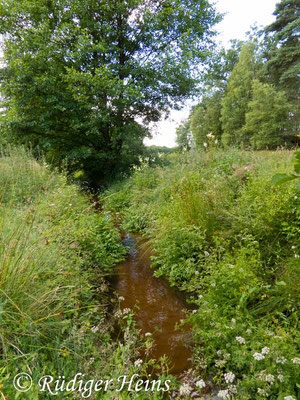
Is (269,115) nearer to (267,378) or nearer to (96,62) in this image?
(96,62)

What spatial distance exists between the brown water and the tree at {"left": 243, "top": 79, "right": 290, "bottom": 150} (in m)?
17.2

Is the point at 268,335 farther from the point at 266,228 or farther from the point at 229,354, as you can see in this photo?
the point at 266,228

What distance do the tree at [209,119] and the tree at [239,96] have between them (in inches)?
81.3

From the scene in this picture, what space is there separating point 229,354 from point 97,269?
6.10ft

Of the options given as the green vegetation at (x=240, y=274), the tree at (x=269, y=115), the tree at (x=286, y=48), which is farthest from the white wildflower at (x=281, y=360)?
the tree at (x=286, y=48)

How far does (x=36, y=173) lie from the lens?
18.5 feet

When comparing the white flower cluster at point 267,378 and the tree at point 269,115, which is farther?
the tree at point 269,115

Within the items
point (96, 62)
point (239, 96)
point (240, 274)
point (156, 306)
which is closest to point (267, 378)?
point (240, 274)

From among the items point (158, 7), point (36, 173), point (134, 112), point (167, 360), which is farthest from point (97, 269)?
point (158, 7)

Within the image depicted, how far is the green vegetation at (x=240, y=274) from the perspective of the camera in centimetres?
133

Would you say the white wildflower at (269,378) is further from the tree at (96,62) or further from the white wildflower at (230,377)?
the tree at (96,62)

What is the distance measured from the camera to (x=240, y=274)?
6.34ft

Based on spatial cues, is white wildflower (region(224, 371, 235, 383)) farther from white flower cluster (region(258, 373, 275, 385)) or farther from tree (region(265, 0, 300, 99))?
tree (region(265, 0, 300, 99))

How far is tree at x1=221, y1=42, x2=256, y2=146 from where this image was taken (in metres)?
20.3
